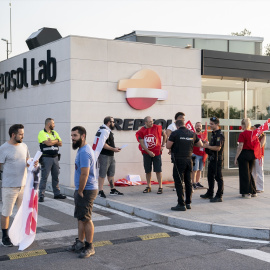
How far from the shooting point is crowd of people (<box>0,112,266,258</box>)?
5.93 meters

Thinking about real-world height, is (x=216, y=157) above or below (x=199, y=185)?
above

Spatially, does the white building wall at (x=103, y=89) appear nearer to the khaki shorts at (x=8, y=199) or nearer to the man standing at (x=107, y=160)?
the man standing at (x=107, y=160)

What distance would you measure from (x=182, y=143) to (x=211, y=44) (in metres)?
19.1

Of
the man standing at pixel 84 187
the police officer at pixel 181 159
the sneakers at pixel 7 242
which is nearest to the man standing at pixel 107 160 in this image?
the police officer at pixel 181 159

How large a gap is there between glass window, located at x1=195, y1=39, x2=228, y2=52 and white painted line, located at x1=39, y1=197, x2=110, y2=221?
17896mm

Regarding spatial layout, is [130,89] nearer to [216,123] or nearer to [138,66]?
[138,66]

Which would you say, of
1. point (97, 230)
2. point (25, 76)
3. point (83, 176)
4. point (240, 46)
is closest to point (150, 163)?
point (97, 230)

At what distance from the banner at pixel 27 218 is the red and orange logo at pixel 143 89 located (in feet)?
20.0

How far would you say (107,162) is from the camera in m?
10.3

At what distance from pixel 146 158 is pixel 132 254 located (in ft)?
16.6

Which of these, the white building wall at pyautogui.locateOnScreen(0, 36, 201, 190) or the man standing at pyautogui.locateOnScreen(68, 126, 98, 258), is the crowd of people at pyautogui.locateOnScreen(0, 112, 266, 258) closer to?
the man standing at pyautogui.locateOnScreen(68, 126, 98, 258)

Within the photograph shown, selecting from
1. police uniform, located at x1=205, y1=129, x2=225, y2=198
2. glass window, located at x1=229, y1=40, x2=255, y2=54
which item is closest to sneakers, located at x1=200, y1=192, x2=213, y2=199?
police uniform, located at x1=205, y1=129, x2=225, y2=198

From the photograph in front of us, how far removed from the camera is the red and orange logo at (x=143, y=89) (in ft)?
40.6

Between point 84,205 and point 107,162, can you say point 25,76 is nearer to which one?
point 107,162
